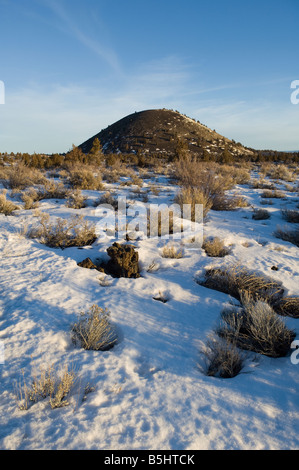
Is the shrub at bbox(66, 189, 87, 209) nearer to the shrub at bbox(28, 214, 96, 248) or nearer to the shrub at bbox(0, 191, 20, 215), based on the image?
the shrub at bbox(0, 191, 20, 215)

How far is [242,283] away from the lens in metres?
3.70

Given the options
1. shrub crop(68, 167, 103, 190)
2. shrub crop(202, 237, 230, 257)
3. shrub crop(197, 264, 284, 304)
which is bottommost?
shrub crop(197, 264, 284, 304)

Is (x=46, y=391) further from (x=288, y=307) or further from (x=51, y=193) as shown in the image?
(x=51, y=193)

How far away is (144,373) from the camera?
2262 millimetres

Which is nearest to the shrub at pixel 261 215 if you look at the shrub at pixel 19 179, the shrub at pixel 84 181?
the shrub at pixel 84 181

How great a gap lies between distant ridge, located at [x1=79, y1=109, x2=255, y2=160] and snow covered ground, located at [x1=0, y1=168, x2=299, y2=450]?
3944 cm

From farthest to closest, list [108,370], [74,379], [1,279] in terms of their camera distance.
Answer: [1,279] → [108,370] → [74,379]

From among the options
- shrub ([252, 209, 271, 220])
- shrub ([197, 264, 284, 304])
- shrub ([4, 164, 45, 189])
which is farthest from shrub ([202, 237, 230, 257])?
shrub ([4, 164, 45, 189])

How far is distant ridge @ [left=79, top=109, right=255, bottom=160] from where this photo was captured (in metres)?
44.0

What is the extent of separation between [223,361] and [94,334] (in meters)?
1.26

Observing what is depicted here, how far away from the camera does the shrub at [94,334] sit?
8.13ft

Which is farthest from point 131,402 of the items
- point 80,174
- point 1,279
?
point 80,174
